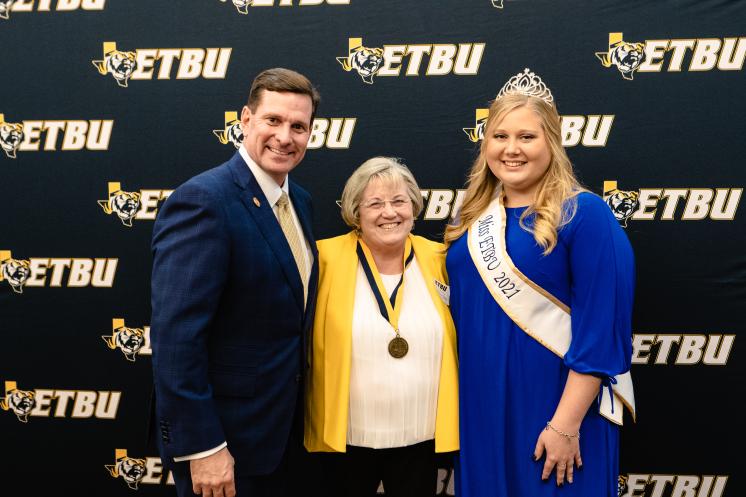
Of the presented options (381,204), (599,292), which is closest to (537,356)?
(599,292)

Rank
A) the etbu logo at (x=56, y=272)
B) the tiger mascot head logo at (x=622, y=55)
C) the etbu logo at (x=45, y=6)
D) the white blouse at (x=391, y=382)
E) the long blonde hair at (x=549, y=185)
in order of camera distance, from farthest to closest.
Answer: the etbu logo at (x=56, y=272)
the etbu logo at (x=45, y=6)
the tiger mascot head logo at (x=622, y=55)
the white blouse at (x=391, y=382)
the long blonde hair at (x=549, y=185)

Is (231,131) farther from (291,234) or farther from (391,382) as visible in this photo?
(391,382)

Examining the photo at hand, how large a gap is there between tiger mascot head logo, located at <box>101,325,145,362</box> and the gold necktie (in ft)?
4.36

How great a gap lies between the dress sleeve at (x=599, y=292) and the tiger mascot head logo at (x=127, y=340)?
6.51 feet

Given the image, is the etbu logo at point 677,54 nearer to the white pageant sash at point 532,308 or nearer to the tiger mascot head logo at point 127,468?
the white pageant sash at point 532,308

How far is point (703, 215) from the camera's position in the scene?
7.97ft

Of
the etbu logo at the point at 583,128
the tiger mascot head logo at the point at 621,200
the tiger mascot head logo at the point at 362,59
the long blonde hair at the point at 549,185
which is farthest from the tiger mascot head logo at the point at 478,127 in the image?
the long blonde hair at the point at 549,185

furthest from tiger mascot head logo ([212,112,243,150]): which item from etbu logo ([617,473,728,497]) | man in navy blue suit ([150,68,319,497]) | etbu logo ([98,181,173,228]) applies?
etbu logo ([617,473,728,497])

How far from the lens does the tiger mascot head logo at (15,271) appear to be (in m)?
2.57

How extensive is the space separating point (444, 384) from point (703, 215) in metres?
1.57

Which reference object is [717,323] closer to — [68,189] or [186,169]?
[186,169]

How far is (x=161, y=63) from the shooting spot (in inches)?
96.7

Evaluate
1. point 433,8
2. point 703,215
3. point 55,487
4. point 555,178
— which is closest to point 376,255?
point 555,178

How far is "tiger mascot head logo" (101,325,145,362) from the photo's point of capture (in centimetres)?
257
